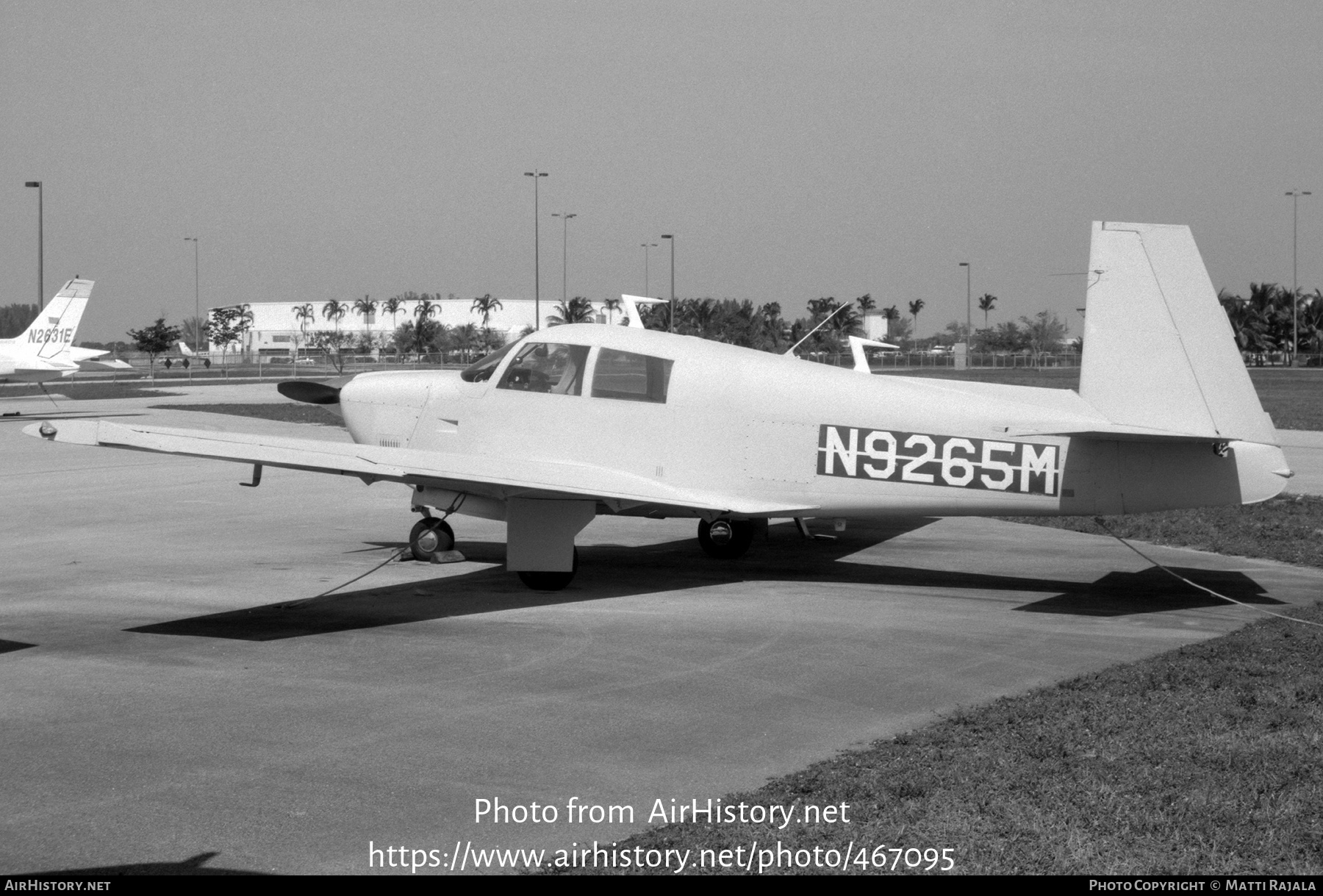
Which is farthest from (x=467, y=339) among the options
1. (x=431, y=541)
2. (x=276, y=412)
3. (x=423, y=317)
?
(x=431, y=541)

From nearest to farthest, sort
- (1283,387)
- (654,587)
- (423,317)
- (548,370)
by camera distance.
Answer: (654,587) → (548,370) → (1283,387) → (423,317)

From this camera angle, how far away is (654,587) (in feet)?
36.9

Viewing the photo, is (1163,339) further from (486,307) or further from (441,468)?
(486,307)

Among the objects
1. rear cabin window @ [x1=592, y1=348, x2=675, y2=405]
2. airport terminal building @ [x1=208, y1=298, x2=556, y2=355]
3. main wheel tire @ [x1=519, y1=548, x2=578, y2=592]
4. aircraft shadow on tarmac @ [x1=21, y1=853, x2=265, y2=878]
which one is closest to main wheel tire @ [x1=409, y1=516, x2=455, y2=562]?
main wheel tire @ [x1=519, y1=548, x2=578, y2=592]

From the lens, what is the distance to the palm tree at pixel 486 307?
14326 cm

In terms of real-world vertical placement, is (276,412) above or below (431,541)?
above

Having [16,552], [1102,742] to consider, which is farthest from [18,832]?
[16,552]

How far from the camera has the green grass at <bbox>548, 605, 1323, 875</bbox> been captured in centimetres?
480

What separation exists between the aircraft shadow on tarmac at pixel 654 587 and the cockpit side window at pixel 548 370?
1.83 meters

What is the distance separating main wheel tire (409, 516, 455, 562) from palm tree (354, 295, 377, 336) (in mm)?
157018

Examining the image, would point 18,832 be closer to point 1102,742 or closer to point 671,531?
point 1102,742

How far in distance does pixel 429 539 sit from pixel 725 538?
3075 mm

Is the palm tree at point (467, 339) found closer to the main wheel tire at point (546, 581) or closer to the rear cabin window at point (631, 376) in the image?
the rear cabin window at point (631, 376)
